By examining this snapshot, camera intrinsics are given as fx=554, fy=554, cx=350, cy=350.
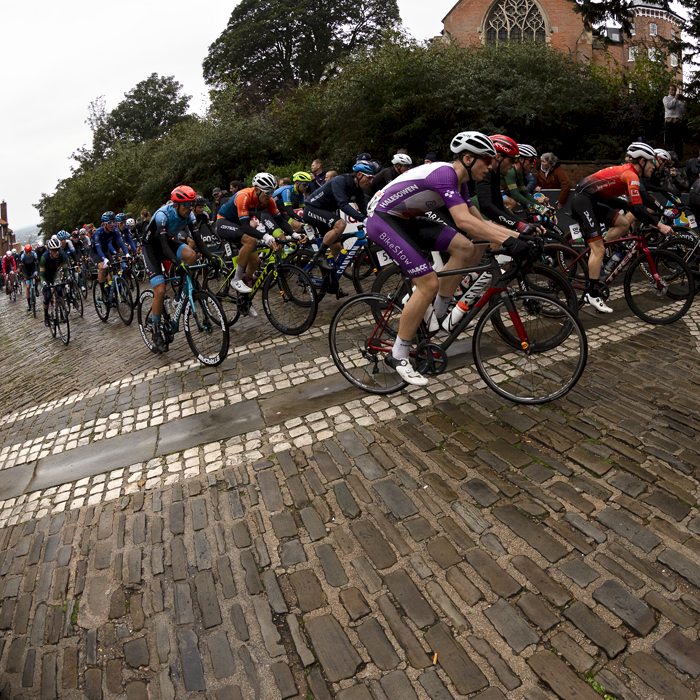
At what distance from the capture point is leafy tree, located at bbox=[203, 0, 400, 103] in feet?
143

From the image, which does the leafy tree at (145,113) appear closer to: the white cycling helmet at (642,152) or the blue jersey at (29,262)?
the blue jersey at (29,262)

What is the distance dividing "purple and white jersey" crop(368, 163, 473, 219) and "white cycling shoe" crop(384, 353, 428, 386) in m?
1.26

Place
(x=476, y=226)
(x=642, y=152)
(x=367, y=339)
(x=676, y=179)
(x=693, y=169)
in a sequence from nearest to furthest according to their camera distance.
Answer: (x=476, y=226) → (x=367, y=339) → (x=642, y=152) → (x=693, y=169) → (x=676, y=179)

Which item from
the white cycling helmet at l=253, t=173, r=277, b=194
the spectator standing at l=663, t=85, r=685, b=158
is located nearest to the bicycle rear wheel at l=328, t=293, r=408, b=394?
the white cycling helmet at l=253, t=173, r=277, b=194

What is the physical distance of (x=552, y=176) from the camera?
34.8 ft

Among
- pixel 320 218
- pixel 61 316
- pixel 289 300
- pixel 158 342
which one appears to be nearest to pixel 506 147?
pixel 320 218

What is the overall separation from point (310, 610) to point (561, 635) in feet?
4.26

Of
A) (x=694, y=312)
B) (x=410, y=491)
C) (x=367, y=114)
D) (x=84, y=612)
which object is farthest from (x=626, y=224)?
(x=367, y=114)

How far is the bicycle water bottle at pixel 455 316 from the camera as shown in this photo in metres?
4.89

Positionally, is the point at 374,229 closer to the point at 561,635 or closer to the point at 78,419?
the point at 561,635

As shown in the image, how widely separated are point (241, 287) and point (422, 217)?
12.0ft

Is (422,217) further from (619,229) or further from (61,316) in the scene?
(61,316)

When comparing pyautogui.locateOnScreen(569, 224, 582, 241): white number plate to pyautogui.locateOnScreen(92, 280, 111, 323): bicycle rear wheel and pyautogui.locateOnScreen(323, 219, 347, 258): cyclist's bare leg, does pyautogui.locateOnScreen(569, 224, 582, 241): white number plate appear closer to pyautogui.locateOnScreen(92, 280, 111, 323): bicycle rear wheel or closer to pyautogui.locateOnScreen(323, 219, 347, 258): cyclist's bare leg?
pyautogui.locateOnScreen(323, 219, 347, 258): cyclist's bare leg

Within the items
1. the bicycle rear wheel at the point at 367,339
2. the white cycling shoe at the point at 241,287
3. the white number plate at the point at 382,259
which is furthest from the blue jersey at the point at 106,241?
the bicycle rear wheel at the point at 367,339
